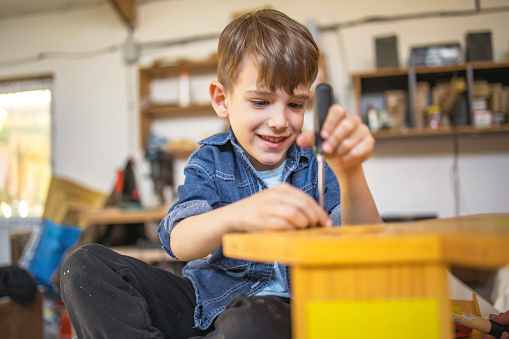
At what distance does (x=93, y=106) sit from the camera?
4145 mm

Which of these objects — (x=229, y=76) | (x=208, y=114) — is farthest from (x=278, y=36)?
(x=208, y=114)

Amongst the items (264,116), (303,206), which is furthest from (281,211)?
(264,116)

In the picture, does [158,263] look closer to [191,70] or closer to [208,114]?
[208,114]

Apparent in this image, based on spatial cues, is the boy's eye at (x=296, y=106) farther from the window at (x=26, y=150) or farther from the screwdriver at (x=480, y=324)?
the window at (x=26, y=150)

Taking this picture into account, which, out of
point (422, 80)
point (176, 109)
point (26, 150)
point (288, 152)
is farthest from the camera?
point (26, 150)

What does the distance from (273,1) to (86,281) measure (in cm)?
349

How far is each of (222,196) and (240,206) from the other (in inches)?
15.4

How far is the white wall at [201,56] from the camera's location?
11.1ft

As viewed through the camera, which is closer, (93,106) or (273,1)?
(273,1)

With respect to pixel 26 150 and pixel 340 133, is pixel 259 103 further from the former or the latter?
pixel 26 150

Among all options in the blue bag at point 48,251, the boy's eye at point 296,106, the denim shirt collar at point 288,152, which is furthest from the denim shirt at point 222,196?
the blue bag at point 48,251

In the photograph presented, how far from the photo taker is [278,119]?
3.17ft

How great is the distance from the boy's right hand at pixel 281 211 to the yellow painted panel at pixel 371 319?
139 mm

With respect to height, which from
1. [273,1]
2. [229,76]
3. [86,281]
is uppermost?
[273,1]
